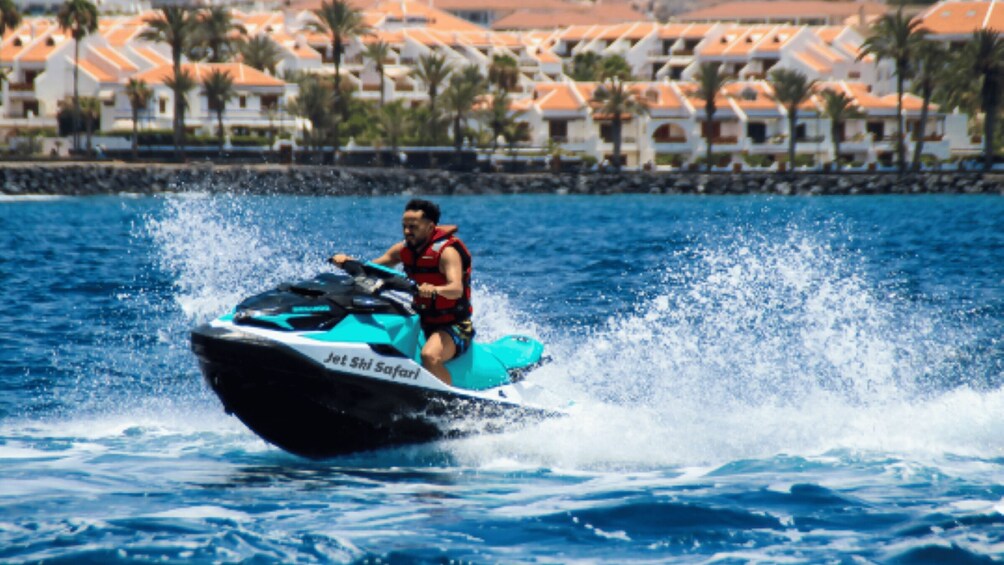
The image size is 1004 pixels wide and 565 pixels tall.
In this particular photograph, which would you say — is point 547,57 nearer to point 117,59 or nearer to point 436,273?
point 117,59

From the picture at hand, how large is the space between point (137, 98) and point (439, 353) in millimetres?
81593

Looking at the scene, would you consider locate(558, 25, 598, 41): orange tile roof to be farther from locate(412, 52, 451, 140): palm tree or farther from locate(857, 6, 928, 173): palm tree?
locate(857, 6, 928, 173): palm tree

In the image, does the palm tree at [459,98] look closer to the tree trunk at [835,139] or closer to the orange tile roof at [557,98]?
the orange tile roof at [557,98]

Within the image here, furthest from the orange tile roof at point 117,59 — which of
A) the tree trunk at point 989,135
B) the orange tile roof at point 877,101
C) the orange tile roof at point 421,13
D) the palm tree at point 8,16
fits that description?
the tree trunk at point 989,135

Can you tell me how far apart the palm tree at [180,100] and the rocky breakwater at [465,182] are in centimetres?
394

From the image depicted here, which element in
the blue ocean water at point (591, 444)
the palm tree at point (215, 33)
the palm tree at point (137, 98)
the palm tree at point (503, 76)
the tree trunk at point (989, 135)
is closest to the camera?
the blue ocean water at point (591, 444)

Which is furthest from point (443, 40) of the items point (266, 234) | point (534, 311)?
point (534, 311)

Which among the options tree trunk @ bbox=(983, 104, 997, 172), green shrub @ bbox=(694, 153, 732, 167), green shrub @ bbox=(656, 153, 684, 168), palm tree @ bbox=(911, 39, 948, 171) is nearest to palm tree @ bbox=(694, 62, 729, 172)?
green shrub @ bbox=(694, 153, 732, 167)

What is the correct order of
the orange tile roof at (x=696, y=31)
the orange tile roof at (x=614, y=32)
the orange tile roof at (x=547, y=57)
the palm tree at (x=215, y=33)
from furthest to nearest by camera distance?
1. the orange tile roof at (x=614, y=32)
2. the orange tile roof at (x=696, y=31)
3. the orange tile roof at (x=547, y=57)
4. the palm tree at (x=215, y=33)

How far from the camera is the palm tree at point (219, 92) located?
88.5m

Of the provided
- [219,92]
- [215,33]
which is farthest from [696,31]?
[219,92]

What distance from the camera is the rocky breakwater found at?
264ft

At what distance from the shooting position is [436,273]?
1042cm

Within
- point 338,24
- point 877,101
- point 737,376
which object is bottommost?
point 737,376
